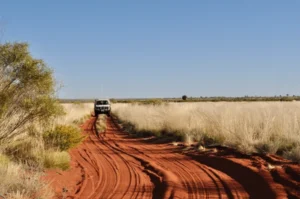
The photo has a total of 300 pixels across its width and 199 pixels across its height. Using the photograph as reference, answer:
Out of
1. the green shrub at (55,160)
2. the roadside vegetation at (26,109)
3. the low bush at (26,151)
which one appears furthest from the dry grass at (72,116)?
the green shrub at (55,160)

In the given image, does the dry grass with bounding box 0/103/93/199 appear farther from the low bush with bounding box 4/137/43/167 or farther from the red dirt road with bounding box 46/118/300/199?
the red dirt road with bounding box 46/118/300/199

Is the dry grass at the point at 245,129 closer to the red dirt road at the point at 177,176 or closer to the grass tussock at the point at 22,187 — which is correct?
the red dirt road at the point at 177,176

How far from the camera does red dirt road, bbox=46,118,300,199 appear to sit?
825cm

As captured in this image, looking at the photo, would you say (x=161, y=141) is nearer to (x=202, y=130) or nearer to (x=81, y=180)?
(x=202, y=130)

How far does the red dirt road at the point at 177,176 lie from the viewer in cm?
825

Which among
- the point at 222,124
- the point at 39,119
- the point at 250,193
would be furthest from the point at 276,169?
the point at 39,119

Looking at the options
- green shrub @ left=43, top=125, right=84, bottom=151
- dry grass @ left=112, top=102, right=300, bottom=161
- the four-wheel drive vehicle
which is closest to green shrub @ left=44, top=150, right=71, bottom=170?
green shrub @ left=43, top=125, right=84, bottom=151

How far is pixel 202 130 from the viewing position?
18.8 meters

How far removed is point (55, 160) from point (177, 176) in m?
3.43

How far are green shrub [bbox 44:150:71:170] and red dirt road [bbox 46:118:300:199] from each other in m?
0.29

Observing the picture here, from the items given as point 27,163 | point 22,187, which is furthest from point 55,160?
point 22,187

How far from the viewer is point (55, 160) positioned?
10727 mm

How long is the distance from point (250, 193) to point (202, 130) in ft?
34.9

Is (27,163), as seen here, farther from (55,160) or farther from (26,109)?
(26,109)
